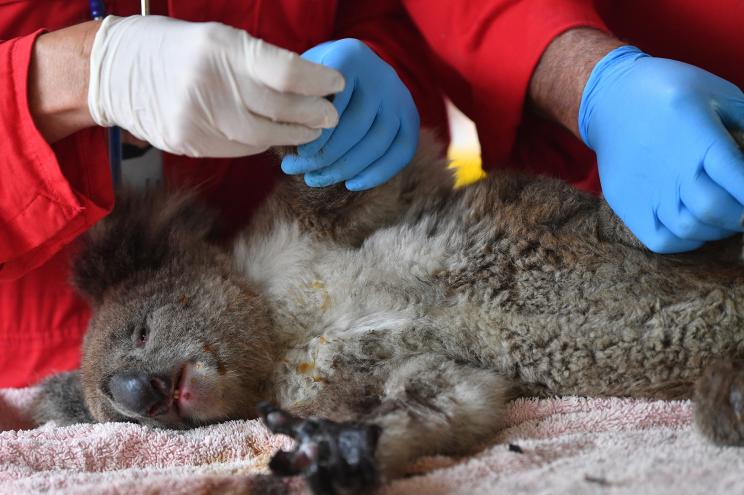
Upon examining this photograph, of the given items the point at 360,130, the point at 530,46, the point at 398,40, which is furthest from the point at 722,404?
the point at 398,40

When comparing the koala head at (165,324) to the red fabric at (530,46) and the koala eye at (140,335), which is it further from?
the red fabric at (530,46)

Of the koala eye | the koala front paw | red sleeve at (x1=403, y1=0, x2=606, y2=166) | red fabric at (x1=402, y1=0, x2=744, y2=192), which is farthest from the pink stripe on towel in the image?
red sleeve at (x1=403, y1=0, x2=606, y2=166)

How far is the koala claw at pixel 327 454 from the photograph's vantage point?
1.39 meters

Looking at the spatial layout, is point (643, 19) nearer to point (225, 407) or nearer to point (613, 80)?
point (613, 80)

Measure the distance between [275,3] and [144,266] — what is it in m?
1.00

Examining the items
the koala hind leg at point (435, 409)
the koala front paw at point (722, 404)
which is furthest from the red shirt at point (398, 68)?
the koala front paw at point (722, 404)

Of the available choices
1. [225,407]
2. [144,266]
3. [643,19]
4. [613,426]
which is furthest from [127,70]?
[643,19]

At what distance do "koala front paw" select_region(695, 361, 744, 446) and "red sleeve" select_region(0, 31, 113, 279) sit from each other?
5.23 feet

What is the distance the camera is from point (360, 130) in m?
1.93

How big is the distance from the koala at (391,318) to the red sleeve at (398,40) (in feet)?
1.56

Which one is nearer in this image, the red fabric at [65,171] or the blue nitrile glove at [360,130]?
the red fabric at [65,171]

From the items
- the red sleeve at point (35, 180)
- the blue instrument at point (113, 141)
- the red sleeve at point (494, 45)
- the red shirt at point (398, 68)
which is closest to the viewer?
the red sleeve at point (35, 180)

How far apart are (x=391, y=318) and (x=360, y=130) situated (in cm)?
53

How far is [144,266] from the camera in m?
2.23
